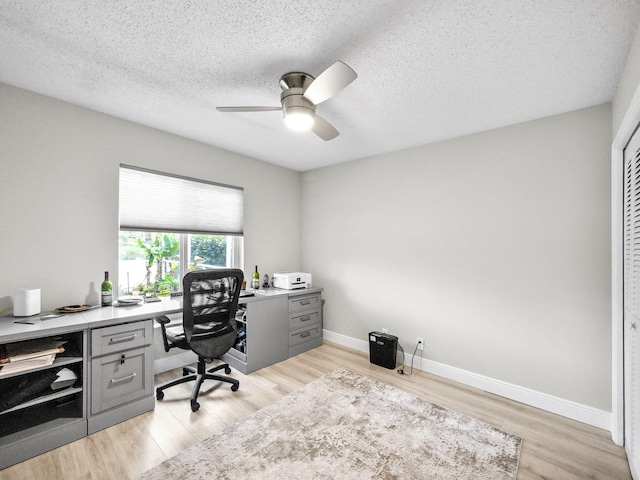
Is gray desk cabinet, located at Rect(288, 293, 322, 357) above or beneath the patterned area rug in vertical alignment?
above

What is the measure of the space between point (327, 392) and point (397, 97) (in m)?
2.75

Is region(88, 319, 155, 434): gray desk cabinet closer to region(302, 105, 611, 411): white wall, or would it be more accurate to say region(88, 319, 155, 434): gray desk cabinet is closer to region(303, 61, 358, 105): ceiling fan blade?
region(303, 61, 358, 105): ceiling fan blade

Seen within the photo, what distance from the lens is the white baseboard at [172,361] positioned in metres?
3.12

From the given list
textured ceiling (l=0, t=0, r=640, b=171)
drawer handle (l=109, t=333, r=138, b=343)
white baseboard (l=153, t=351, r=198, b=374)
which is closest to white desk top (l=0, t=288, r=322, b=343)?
drawer handle (l=109, t=333, r=138, b=343)

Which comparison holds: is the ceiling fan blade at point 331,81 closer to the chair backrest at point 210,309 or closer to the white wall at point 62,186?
the chair backrest at point 210,309

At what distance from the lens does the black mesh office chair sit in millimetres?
2451

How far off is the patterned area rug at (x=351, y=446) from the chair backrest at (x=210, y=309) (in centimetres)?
70

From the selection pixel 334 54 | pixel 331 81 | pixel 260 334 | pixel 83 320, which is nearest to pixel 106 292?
pixel 83 320

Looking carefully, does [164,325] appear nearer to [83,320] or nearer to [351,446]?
[83,320]

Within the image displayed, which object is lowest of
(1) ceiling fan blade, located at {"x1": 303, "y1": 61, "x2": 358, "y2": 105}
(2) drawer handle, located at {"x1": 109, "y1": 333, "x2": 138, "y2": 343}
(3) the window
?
(2) drawer handle, located at {"x1": 109, "y1": 333, "x2": 138, "y2": 343}

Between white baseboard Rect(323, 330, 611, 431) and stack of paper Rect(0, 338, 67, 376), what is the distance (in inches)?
131

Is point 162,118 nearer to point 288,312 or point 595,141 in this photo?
point 288,312

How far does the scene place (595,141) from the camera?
7.69 ft

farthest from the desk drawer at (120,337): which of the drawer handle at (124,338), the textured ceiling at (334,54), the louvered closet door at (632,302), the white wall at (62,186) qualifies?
the louvered closet door at (632,302)
